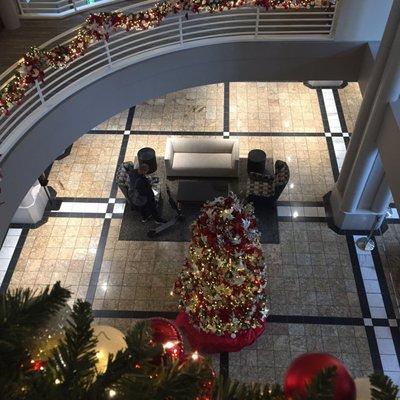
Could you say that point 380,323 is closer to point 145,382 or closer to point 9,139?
point 9,139

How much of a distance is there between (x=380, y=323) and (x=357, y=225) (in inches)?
71.6

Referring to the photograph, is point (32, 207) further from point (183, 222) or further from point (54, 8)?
point (54, 8)

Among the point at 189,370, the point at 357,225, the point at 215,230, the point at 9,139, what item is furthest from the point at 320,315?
the point at 189,370

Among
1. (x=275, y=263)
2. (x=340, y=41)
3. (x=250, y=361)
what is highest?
(x=340, y=41)

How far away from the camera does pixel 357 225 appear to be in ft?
25.9

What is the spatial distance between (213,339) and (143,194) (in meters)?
2.75

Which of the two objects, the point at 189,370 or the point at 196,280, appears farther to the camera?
the point at 196,280

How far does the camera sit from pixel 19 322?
1.29 meters

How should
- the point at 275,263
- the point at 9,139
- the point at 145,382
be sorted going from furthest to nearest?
the point at 275,263
the point at 9,139
the point at 145,382

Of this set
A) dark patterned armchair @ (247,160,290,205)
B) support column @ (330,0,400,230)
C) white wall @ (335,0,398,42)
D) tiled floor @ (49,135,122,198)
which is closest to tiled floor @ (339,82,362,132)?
support column @ (330,0,400,230)

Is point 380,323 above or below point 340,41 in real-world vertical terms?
below

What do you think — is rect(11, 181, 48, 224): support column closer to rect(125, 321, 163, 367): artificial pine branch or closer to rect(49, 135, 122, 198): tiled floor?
rect(49, 135, 122, 198): tiled floor

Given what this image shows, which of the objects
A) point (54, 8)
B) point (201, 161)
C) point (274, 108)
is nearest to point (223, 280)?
point (201, 161)

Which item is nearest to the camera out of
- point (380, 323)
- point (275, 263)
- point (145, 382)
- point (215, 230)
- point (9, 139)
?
point (145, 382)
